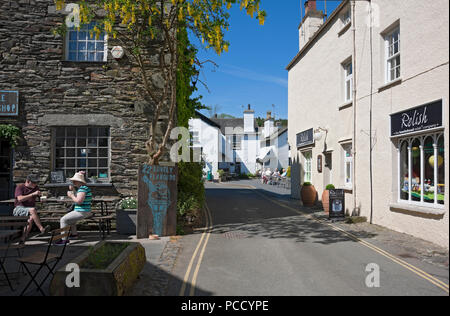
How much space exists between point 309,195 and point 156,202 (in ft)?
27.0

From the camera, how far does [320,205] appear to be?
14.7m

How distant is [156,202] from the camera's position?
28.2ft

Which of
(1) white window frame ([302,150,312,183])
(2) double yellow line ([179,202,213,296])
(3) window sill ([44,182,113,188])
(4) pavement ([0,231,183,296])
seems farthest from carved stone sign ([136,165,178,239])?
(1) white window frame ([302,150,312,183])

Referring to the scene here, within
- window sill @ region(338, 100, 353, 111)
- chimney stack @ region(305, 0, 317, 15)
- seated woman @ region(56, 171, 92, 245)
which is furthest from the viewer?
chimney stack @ region(305, 0, 317, 15)

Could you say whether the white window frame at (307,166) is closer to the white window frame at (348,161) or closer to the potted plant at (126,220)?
the white window frame at (348,161)

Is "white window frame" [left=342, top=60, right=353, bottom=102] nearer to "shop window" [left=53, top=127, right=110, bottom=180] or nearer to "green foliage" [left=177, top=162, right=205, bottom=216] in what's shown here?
"green foliage" [left=177, top=162, right=205, bottom=216]

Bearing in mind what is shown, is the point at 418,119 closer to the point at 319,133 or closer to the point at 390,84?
the point at 390,84

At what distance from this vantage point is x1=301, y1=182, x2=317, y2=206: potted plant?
48.6ft

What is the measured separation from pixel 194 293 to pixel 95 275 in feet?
4.46

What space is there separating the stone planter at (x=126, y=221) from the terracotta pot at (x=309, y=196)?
8.32 meters

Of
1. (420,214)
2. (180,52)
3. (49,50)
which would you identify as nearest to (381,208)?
(420,214)

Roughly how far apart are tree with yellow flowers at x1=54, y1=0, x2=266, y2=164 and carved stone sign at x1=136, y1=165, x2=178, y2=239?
0.57 m

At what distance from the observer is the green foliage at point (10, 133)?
30.5 ft
